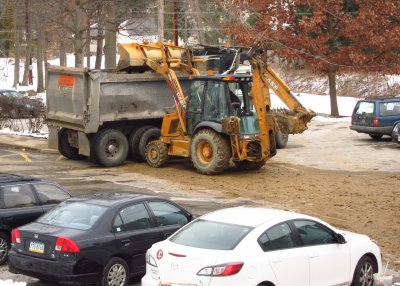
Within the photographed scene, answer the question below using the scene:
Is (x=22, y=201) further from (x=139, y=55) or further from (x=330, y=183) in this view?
(x=139, y=55)

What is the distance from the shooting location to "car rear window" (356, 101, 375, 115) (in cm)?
2984

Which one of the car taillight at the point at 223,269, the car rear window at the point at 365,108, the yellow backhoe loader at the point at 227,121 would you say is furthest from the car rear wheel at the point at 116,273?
the car rear window at the point at 365,108

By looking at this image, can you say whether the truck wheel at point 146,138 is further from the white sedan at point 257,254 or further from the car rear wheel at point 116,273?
the white sedan at point 257,254

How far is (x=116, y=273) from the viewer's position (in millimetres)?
11172

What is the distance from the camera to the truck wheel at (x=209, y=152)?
2194cm

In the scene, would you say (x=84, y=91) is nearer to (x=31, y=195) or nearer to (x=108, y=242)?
(x=31, y=195)

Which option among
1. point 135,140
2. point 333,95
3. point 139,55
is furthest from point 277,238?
point 333,95

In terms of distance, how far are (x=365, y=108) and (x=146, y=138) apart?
967cm

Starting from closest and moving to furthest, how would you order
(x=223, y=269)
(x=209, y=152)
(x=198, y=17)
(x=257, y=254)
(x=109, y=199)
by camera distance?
(x=223, y=269), (x=257, y=254), (x=109, y=199), (x=209, y=152), (x=198, y=17)

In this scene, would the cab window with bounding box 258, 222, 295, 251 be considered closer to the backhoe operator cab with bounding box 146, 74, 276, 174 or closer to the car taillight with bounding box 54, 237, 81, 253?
the car taillight with bounding box 54, 237, 81, 253

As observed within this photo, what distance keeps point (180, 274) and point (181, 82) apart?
16119 mm

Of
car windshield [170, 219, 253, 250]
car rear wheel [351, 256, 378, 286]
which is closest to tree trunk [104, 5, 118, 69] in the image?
car rear wheel [351, 256, 378, 286]

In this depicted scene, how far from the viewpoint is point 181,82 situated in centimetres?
2503

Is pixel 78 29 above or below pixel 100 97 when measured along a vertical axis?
above
